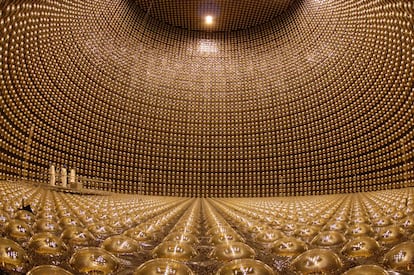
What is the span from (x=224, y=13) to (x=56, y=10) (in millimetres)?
8247

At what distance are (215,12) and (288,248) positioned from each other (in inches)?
641

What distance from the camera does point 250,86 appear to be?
53.8ft

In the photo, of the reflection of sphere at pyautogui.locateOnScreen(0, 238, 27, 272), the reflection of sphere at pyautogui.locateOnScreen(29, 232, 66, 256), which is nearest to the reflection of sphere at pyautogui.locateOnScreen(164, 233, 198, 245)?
the reflection of sphere at pyautogui.locateOnScreen(29, 232, 66, 256)

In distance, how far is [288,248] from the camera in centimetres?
144

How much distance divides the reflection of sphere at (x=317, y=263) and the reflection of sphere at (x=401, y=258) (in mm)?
153

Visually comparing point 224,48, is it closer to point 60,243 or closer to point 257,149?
point 257,149

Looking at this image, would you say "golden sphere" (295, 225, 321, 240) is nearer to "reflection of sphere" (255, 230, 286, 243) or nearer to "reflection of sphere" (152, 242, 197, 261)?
"reflection of sphere" (255, 230, 286, 243)

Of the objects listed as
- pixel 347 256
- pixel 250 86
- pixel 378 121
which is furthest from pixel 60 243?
pixel 250 86

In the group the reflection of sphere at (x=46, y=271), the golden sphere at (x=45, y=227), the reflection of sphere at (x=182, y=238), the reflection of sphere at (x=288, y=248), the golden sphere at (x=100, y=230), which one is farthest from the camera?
the golden sphere at (x=100, y=230)

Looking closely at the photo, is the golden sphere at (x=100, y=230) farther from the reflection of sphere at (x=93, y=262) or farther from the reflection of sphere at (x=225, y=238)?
the reflection of sphere at (x=93, y=262)

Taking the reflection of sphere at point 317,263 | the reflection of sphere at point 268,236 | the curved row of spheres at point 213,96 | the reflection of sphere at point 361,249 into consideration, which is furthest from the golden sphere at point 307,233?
the curved row of spheres at point 213,96

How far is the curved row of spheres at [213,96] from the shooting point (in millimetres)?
10422

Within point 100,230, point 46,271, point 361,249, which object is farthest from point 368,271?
point 100,230

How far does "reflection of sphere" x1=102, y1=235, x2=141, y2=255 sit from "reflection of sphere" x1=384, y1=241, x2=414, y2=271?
3.19 feet
